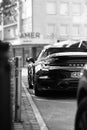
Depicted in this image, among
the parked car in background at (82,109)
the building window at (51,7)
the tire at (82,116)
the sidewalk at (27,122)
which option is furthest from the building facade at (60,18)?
the tire at (82,116)

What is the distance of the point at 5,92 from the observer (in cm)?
219

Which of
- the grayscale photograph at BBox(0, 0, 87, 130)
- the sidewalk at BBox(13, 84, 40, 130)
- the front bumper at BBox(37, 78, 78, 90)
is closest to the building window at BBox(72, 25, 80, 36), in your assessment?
the grayscale photograph at BBox(0, 0, 87, 130)

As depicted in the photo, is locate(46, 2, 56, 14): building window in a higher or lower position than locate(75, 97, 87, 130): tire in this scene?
higher

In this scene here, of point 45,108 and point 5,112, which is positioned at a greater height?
point 5,112

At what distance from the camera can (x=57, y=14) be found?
59.8 metres

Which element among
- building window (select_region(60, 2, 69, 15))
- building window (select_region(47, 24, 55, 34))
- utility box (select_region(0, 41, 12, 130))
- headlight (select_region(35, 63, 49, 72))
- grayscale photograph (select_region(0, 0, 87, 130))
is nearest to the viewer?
utility box (select_region(0, 41, 12, 130))

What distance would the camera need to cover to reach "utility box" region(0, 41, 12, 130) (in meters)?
2.13

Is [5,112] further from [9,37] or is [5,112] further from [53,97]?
[9,37]

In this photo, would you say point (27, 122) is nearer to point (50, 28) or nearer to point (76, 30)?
point (50, 28)

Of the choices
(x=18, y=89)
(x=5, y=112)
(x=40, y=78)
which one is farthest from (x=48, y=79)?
(x=5, y=112)

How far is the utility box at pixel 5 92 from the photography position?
2133 millimetres

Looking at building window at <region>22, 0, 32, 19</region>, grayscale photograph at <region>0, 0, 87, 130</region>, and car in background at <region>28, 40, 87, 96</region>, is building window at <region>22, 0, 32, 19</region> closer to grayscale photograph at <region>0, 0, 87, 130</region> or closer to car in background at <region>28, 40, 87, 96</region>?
grayscale photograph at <region>0, 0, 87, 130</region>

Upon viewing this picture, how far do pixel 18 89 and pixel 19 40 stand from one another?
5554 centimetres

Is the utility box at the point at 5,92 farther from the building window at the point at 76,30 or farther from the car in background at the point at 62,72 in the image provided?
the building window at the point at 76,30
